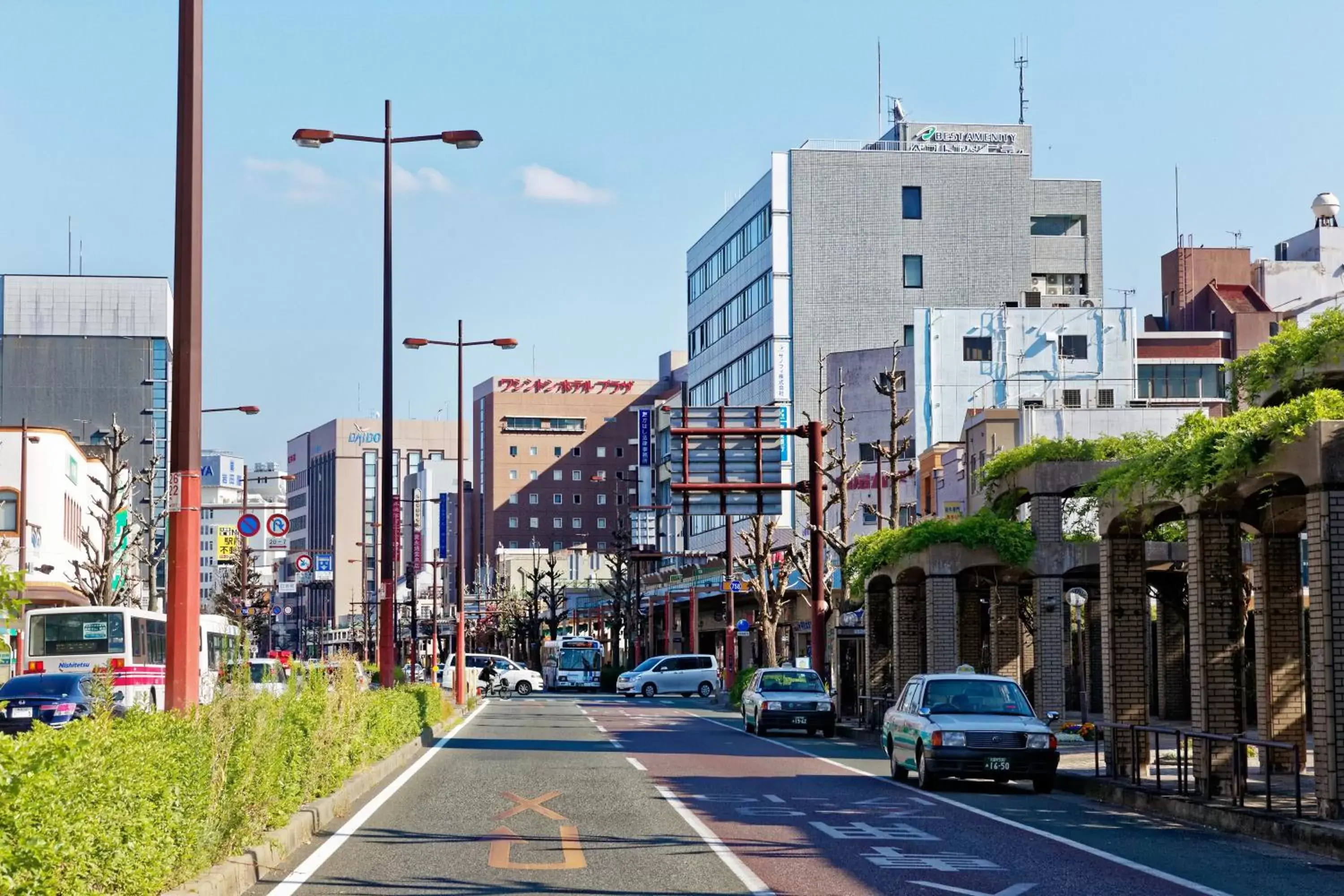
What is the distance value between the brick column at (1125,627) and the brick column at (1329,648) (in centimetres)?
681

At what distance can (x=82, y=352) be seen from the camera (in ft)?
455

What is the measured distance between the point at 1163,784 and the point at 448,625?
151884 mm

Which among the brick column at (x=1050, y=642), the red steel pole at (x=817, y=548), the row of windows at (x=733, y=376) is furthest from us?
the row of windows at (x=733, y=376)

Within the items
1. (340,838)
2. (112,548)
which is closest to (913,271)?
(112,548)

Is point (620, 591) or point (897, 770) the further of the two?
point (620, 591)

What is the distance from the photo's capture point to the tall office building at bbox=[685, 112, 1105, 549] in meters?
101

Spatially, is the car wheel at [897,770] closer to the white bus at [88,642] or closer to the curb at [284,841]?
the curb at [284,841]

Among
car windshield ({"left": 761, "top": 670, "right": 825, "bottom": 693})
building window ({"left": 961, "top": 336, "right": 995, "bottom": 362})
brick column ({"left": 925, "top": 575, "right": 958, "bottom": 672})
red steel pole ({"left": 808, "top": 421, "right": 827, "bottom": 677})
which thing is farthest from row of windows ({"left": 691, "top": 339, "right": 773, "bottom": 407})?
brick column ({"left": 925, "top": 575, "right": 958, "bottom": 672})

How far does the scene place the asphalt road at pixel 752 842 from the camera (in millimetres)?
13031

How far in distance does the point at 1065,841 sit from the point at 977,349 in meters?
74.2

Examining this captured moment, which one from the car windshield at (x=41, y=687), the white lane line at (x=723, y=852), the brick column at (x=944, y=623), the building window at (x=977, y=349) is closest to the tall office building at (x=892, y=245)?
the building window at (x=977, y=349)

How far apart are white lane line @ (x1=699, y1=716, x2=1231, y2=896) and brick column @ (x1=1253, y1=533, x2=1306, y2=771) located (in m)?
5.47

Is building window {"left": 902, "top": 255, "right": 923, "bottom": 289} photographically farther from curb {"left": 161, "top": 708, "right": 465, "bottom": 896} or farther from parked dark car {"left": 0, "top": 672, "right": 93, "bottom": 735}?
curb {"left": 161, "top": 708, "right": 465, "bottom": 896}

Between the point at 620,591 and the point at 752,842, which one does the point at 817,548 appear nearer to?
the point at 752,842
